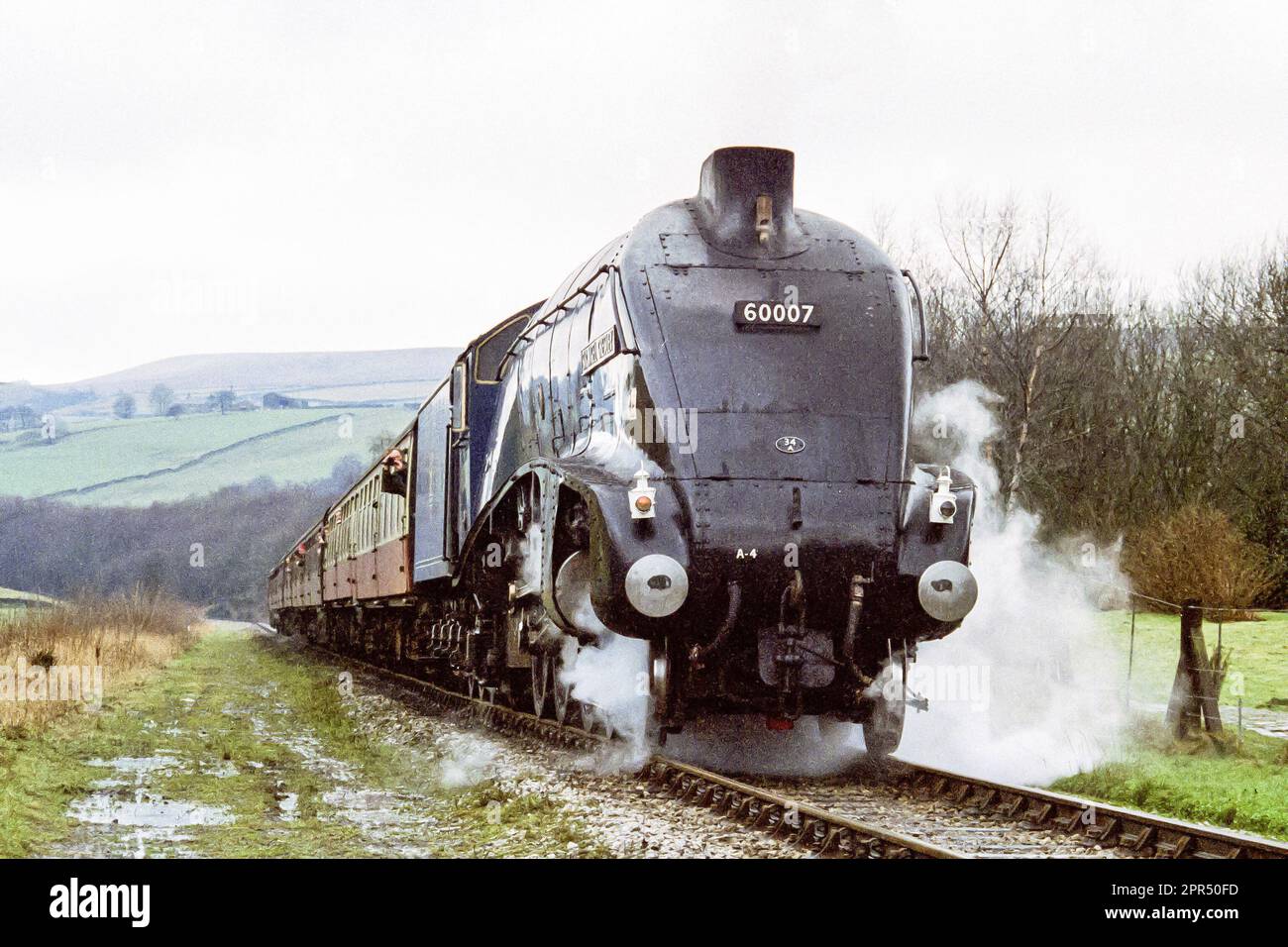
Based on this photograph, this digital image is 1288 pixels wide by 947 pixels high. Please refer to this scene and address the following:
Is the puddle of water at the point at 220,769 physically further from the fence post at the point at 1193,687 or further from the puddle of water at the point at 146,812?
the fence post at the point at 1193,687

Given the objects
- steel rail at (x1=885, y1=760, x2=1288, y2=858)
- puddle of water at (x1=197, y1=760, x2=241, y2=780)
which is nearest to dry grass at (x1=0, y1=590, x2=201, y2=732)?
puddle of water at (x1=197, y1=760, x2=241, y2=780)

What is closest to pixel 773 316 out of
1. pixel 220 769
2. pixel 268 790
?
pixel 268 790

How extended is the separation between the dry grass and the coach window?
4.97m

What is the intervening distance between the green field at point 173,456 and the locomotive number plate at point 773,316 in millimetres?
66187

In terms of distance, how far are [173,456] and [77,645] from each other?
7965 centimetres

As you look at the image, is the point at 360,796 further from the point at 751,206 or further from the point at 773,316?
the point at 751,206

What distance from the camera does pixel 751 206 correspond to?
9.56 metres

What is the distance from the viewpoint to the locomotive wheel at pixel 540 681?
12680 millimetres

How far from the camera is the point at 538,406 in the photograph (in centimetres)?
1196

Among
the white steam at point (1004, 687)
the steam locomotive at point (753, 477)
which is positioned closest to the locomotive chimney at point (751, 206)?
the steam locomotive at point (753, 477)

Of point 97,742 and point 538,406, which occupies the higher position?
point 538,406
